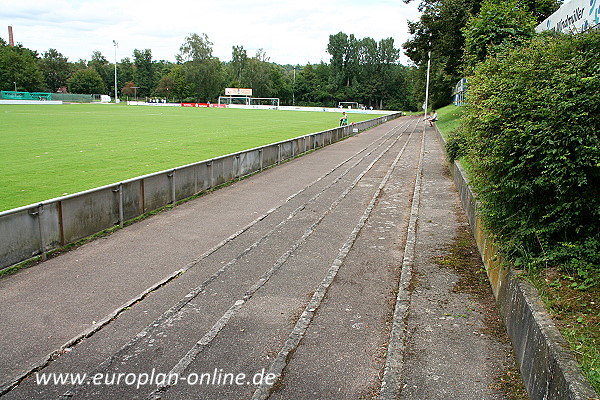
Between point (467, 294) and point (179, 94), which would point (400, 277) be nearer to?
point (467, 294)

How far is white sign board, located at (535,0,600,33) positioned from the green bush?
377 cm

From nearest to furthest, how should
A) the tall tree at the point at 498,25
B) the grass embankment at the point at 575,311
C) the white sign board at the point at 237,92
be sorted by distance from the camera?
the grass embankment at the point at 575,311 < the tall tree at the point at 498,25 < the white sign board at the point at 237,92

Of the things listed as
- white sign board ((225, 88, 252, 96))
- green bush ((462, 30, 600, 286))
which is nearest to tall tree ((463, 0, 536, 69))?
green bush ((462, 30, 600, 286))

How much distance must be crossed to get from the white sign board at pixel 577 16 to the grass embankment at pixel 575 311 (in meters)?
5.97

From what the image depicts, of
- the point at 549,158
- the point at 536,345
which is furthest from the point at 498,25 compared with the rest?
the point at 536,345

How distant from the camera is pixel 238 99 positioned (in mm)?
111625

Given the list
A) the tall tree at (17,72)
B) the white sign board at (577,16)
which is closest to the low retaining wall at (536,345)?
the white sign board at (577,16)

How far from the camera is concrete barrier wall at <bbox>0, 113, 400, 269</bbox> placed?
729cm

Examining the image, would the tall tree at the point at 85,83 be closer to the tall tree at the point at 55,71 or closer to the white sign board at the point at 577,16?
the tall tree at the point at 55,71

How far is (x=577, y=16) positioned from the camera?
11.2 meters

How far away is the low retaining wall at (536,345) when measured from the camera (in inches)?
133

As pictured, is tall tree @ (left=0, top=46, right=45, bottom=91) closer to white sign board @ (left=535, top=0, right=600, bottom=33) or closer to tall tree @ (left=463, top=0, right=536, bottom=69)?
tall tree @ (left=463, top=0, right=536, bottom=69)

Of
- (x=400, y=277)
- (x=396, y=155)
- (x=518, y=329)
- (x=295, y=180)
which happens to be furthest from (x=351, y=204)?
(x=396, y=155)

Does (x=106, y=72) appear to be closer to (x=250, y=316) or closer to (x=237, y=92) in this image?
(x=237, y=92)
